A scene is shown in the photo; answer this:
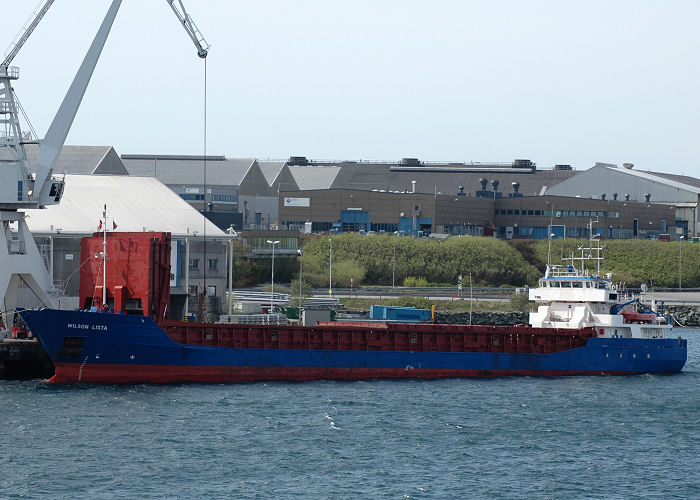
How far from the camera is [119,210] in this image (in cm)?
7275

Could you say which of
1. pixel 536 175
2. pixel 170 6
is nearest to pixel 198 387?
pixel 170 6

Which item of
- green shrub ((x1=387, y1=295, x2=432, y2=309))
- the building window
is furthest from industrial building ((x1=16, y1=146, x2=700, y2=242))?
green shrub ((x1=387, y1=295, x2=432, y2=309))

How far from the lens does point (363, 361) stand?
5778cm

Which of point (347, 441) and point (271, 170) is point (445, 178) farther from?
point (347, 441)

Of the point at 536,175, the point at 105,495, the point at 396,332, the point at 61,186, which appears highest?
the point at 536,175

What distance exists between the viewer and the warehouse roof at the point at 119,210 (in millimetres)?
68438

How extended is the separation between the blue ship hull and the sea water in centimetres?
111

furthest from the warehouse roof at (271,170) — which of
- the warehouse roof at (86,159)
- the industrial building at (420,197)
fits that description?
the warehouse roof at (86,159)

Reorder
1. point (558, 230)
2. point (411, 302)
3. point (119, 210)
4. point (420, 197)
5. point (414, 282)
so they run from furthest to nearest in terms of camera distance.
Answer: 1. point (558, 230)
2. point (420, 197)
3. point (414, 282)
4. point (411, 302)
5. point (119, 210)

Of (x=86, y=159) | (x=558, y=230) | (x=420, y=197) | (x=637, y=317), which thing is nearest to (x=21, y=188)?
(x=637, y=317)

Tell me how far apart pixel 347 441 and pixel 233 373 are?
13.8 meters

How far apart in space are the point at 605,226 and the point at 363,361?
8078cm

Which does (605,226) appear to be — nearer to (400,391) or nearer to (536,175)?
(536,175)

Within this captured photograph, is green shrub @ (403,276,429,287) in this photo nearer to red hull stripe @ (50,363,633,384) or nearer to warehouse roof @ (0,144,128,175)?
warehouse roof @ (0,144,128,175)
